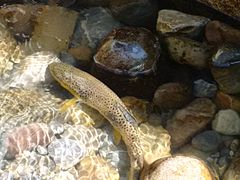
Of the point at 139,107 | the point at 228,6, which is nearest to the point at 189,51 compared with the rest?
the point at 228,6

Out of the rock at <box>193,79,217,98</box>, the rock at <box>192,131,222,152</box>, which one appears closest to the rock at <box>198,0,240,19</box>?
the rock at <box>193,79,217,98</box>

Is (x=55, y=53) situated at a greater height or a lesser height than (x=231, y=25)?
lesser

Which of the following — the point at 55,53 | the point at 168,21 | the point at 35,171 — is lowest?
the point at 35,171

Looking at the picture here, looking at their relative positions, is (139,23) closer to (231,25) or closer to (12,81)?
(231,25)

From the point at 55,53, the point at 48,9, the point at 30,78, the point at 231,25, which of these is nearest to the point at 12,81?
the point at 30,78

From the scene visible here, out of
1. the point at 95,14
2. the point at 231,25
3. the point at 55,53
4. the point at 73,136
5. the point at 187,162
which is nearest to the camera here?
the point at 187,162

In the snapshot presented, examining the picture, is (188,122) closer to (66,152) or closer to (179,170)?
(179,170)

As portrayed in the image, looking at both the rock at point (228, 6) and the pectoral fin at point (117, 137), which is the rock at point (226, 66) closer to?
the rock at point (228, 6)
